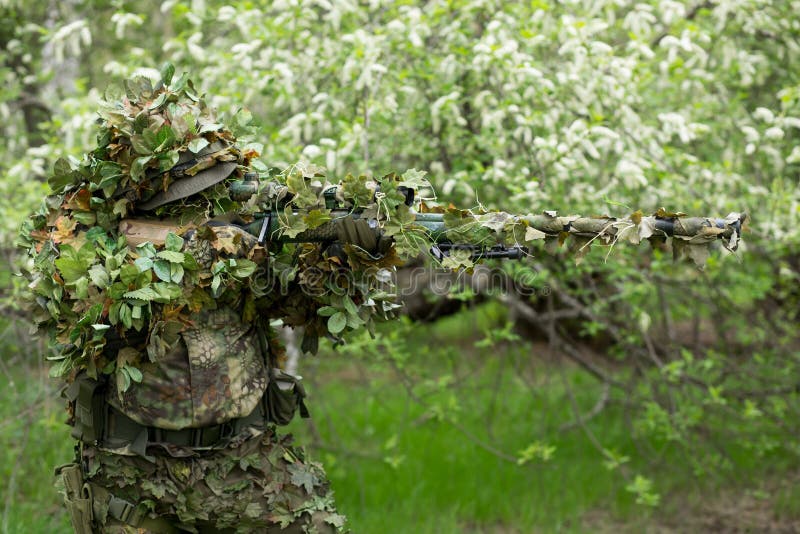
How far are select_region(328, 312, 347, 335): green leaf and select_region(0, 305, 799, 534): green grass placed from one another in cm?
172

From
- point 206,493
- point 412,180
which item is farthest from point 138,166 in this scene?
point 206,493

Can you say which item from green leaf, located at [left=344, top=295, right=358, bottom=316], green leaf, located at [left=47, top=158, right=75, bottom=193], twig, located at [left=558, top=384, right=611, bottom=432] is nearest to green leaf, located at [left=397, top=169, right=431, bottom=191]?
green leaf, located at [left=344, top=295, right=358, bottom=316]

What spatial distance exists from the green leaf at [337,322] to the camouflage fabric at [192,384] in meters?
0.36

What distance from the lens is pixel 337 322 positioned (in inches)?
123

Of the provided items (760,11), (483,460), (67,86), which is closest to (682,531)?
(483,460)

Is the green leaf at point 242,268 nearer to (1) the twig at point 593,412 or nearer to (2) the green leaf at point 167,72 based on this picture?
(2) the green leaf at point 167,72

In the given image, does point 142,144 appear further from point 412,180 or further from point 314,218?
point 412,180

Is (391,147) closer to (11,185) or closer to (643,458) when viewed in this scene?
(11,185)

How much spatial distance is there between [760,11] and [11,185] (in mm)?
4554

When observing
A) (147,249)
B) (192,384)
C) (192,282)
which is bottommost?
(192,384)

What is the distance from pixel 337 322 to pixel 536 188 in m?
1.80

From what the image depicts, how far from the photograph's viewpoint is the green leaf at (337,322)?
3096mm

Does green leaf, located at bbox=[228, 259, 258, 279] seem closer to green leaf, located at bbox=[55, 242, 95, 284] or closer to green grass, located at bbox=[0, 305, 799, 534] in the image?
green leaf, located at bbox=[55, 242, 95, 284]

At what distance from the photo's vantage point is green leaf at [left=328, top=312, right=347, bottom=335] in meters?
3.10
